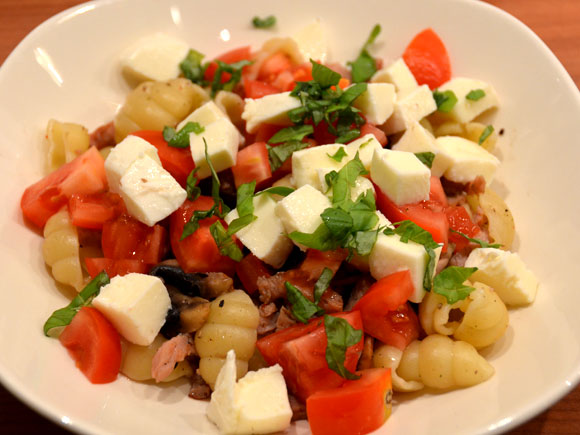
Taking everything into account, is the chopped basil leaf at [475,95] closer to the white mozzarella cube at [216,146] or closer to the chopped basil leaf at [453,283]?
the chopped basil leaf at [453,283]

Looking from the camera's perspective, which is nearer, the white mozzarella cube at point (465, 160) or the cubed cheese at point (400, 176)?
the cubed cheese at point (400, 176)

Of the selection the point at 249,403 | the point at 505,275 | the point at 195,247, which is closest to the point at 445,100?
the point at 505,275

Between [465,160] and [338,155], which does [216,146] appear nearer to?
[338,155]

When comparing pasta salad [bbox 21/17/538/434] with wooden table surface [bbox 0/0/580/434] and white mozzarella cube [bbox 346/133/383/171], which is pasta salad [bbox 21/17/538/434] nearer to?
white mozzarella cube [bbox 346/133/383/171]

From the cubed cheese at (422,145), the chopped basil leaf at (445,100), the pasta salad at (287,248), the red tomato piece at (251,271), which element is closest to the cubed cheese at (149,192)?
the pasta salad at (287,248)

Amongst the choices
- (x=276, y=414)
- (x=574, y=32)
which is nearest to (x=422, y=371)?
(x=276, y=414)

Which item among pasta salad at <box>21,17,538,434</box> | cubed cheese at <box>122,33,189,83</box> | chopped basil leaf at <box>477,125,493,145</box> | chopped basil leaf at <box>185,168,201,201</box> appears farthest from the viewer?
cubed cheese at <box>122,33,189,83</box>

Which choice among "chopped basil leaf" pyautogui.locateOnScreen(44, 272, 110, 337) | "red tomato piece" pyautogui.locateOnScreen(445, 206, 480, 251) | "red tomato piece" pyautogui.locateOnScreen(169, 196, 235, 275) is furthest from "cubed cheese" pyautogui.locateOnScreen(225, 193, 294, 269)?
"red tomato piece" pyautogui.locateOnScreen(445, 206, 480, 251)
